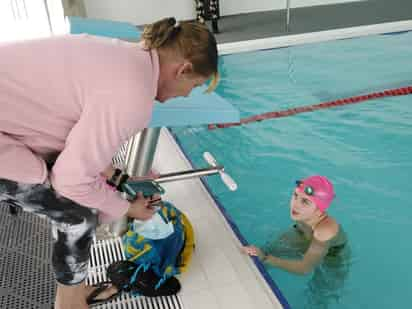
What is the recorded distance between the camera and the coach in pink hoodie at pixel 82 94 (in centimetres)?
117

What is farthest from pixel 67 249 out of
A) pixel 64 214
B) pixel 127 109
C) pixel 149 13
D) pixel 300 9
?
pixel 300 9

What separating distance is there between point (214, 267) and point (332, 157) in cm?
190

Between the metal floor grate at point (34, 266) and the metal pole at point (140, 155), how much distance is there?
0.10 m

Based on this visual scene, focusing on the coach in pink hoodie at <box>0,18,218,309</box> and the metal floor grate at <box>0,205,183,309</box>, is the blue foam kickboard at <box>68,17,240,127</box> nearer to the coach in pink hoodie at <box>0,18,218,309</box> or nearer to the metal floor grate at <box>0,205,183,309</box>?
the coach in pink hoodie at <box>0,18,218,309</box>

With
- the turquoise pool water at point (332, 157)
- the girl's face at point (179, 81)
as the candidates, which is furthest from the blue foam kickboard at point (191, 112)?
the turquoise pool water at point (332, 157)

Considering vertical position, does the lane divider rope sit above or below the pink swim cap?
below

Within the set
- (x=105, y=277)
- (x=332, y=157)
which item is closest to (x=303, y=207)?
(x=105, y=277)

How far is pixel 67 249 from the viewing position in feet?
4.86

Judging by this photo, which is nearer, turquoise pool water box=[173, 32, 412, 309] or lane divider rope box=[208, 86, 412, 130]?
turquoise pool water box=[173, 32, 412, 309]

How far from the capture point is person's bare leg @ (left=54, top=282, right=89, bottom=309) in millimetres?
1604

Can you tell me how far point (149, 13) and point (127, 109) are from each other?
7155 millimetres

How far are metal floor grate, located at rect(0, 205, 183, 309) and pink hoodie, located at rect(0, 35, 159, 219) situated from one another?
755 mm

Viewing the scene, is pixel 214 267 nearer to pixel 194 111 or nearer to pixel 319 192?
pixel 319 192

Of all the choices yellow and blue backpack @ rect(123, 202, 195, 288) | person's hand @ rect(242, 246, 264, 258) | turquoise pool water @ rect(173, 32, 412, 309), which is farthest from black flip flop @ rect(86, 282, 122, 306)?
turquoise pool water @ rect(173, 32, 412, 309)
